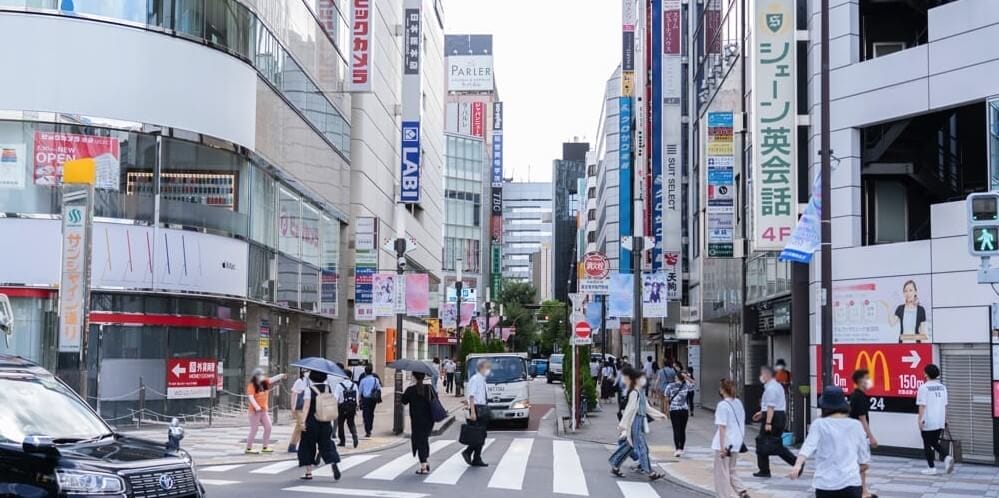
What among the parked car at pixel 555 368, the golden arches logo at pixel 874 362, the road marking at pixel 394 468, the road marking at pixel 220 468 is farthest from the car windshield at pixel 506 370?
the parked car at pixel 555 368

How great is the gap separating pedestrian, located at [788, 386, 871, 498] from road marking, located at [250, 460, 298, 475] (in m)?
10.5

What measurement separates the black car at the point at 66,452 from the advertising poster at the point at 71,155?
1680 centimetres

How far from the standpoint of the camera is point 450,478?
55.5 ft

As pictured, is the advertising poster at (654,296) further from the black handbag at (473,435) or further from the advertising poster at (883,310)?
the black handbag at (473,435)

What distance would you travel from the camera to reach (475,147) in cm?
10581

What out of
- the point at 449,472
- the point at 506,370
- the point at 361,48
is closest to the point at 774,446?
the point at 449,472

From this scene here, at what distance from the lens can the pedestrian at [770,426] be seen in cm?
1734

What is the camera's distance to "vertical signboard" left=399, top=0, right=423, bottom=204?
53.7 m

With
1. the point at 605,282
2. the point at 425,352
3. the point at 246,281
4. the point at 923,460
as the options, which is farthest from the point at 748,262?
the point at 425,352

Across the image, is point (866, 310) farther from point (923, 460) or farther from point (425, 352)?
point (425, 352)

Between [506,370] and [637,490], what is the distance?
15368mm

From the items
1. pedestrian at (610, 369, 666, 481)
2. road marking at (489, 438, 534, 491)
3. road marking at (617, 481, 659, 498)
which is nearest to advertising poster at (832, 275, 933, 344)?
pedestrian at (610, 369, 666, 481)

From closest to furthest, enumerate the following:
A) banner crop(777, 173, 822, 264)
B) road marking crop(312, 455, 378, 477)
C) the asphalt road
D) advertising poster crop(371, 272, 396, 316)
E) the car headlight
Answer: the car headlight → the asphalt road → road marking crop(312, 455, 378, 477) → banner crop(777, 173, 822, 264) → advertising poster crop(371, 272, 396, 316)

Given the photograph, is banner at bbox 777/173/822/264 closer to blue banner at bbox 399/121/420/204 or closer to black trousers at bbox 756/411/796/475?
black trousers at bbox 756/411/796/475
